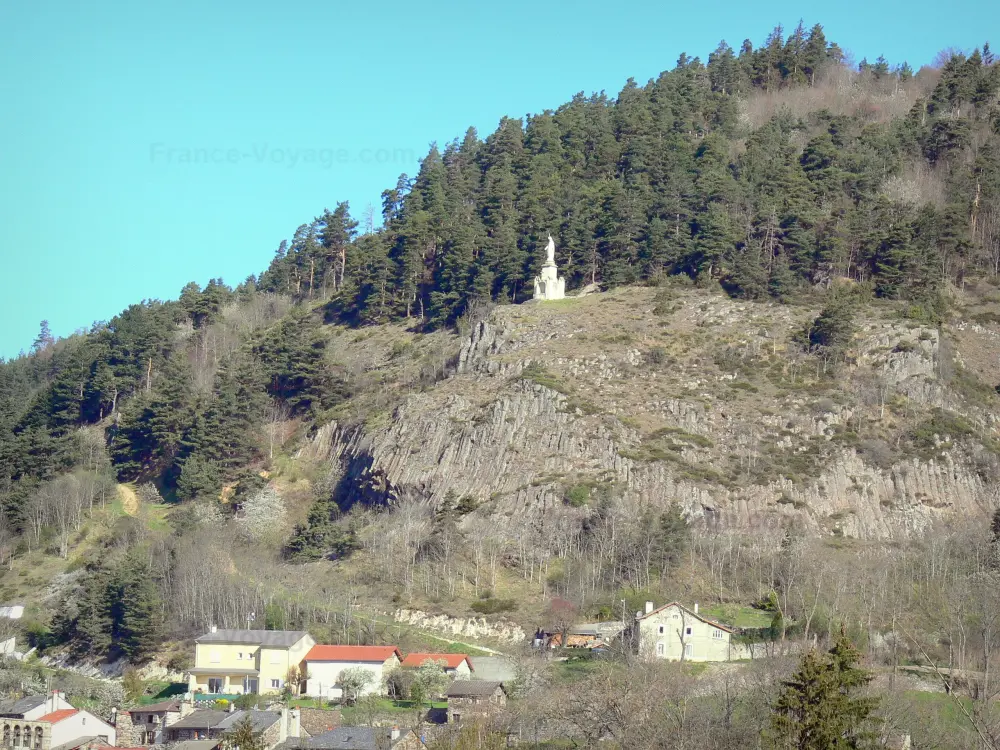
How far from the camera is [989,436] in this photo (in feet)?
275

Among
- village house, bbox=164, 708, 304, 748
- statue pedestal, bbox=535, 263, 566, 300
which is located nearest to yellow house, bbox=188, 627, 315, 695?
village house, bbox=164, 708, 304, 748

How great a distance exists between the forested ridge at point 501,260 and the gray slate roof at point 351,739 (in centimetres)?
2121

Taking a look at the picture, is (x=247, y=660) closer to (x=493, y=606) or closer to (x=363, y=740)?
(x=493, y=606)

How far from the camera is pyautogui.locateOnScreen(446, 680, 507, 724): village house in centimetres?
5528

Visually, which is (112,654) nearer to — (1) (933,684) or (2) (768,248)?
(1) (933,684)

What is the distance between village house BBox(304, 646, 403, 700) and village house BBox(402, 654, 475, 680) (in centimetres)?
70

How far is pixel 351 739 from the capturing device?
52.1 m

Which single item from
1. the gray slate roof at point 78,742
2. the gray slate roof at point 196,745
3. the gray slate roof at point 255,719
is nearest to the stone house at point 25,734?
the gray slate roof at point 78,742

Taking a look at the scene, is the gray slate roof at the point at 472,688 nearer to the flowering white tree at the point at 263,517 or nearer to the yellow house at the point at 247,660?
the yellow house at the point at 247,660

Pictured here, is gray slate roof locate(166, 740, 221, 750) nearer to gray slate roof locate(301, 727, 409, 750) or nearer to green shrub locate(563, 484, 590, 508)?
gray slate roof locate(301, 727, 409, 750)

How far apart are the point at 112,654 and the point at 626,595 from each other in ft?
78.7

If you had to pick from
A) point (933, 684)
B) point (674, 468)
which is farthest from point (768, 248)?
point (933, 684)

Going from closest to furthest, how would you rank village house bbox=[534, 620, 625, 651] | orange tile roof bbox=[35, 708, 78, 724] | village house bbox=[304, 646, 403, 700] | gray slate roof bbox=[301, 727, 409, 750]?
1. gray slate roof bbox=[301, 727, 409, 750]
2. orange tile roof bbox=[35, 708, 78, 724]
3. village house bbox=[304, 646, 403, 700]
4. village house bbox=[534, 620, 625, 651]

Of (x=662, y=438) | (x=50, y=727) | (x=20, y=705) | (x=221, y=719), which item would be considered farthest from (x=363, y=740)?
(x=662, y=438)
